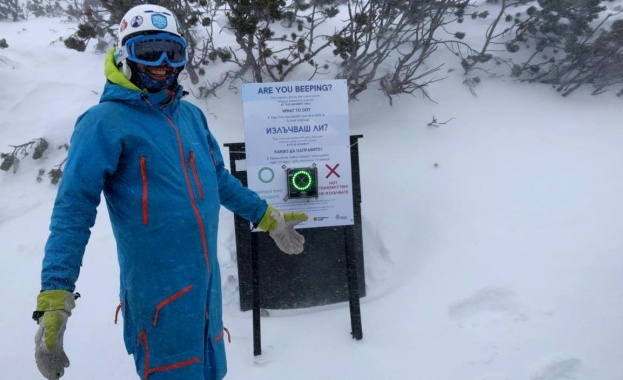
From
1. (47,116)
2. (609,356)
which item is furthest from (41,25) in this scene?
(609,356)

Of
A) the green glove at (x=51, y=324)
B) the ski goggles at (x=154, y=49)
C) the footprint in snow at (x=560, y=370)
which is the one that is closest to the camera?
the green glove at (x=51, y=324)

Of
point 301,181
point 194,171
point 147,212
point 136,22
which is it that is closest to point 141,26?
point 136,22

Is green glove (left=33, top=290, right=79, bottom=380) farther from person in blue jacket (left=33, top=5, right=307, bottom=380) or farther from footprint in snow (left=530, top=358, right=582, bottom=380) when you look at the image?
footprint in snow (left=530, top=358, right=582, bottom=380)

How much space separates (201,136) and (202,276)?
2.07 feet

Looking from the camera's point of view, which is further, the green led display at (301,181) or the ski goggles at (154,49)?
the green led display at (301,181)

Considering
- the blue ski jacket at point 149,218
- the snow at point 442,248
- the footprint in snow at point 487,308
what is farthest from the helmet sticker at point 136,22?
the footprint in snow at point 487,308

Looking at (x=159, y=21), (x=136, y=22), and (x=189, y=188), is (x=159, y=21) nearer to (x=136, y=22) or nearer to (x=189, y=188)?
(x=136, y=22)

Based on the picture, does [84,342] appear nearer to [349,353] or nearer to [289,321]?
[289,321]

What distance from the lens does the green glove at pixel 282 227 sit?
2.49 meters

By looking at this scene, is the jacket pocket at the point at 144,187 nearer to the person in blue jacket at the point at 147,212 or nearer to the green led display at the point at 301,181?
the person in blue jacket at the point at 147,212

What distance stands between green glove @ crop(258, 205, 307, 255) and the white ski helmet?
1.06 meters

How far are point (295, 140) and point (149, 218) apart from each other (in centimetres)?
141

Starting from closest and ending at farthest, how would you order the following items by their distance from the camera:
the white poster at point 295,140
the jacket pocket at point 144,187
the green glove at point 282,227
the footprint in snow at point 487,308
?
the jacket pocket at point 144,187 → the green glove at point 282,227 → the white poster at point 295,140 → the footprint in snow at point 487,308

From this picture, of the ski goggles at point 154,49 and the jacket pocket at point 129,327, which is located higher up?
the ski goggles at point 154,49
